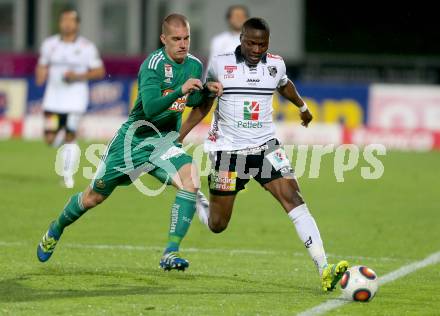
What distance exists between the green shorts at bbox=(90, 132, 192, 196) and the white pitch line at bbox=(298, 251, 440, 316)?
181cm

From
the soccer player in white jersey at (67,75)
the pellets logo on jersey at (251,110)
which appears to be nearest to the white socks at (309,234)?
the pellets logo on jersey at (251,110)

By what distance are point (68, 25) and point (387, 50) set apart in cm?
2128

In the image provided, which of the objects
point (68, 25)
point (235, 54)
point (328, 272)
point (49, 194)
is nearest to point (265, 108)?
point (235, 54)

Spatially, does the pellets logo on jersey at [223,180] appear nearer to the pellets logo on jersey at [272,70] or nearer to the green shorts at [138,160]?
the green shorts at [138,160]

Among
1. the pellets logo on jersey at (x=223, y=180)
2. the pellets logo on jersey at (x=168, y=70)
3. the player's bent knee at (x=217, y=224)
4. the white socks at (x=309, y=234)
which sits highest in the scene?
the pellets logo on jersey at (x=168, y=70)

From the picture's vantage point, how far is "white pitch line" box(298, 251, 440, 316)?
7.87 metres

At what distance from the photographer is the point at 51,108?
57.8ft

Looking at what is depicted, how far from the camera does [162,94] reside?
9211mm

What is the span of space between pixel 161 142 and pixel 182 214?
64cm

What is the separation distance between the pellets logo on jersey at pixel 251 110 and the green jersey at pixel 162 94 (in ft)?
1.41

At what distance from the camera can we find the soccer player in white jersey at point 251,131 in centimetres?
888

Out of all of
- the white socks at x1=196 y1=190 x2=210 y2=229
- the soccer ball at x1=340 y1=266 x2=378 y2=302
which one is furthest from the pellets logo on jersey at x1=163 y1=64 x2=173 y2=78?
the soccer ball at x1=340 y1=266 x2=378 y2=302

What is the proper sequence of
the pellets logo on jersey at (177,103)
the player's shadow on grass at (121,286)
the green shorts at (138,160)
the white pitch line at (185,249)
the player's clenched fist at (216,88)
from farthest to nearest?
the white pitch line at (185,249)
the green shorts at (138,160)
the pellets logo on jersey at (177,103)
the player's clenched fist at (216,88)
the player's shadow on grass at (121,286)

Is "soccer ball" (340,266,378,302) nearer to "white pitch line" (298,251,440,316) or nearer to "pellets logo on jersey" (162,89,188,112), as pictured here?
"white pitch line" (298,251,440,316)
